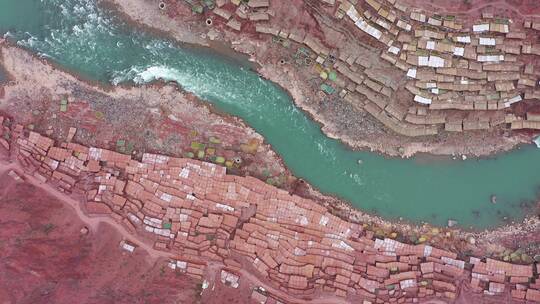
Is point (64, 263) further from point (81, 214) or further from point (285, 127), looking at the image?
point (285, 127)

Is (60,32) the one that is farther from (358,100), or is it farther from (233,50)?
(358,100)

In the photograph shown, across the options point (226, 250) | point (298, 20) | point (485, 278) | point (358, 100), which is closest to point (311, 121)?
point (358, 100)

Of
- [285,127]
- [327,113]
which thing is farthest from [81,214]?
[327,113]

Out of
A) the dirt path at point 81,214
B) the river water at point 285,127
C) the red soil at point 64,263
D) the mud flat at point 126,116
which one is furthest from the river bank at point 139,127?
the red soil at point 64,263

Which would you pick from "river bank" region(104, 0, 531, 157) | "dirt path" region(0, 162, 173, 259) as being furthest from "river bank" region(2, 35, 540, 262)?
"river bank" region(104, 0, 531, 157)

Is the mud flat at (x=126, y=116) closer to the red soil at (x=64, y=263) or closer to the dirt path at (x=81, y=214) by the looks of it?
the dirt path at (x=81, y=214)

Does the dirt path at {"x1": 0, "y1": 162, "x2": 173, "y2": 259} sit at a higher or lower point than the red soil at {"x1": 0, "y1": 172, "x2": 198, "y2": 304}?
higher

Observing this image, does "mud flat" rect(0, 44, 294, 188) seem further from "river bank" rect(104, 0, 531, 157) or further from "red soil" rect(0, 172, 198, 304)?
"red soil" rect(0, 172, 198, 304)
